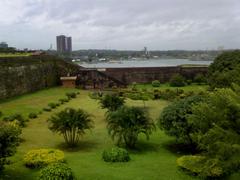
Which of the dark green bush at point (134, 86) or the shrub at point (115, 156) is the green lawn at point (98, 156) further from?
the dark green bush at point (134, 86)

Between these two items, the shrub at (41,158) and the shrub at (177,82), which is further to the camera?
the shrub at (177,82)

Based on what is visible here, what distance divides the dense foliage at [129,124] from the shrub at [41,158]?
2519 mm

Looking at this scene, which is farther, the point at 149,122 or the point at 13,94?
the point at 13,94

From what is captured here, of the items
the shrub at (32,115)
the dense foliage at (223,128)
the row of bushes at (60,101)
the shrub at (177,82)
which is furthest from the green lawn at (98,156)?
the shrub at (177,82)

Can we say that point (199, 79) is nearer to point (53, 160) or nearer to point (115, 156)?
point (115, 156)

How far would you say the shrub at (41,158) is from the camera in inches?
441

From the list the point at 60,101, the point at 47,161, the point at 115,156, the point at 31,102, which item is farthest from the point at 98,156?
the point at 60,101

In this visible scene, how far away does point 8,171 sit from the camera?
10812mm

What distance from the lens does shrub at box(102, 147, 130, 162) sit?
1195 cm

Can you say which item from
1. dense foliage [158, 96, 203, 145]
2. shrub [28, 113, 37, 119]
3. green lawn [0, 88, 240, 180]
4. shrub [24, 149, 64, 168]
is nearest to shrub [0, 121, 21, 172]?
green lawn [0, 88, 240, 180]

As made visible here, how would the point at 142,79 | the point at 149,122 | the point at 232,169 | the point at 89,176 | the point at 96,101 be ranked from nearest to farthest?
1. the point at 232,169
2. the point at 89,176
3. the point at 149,122
4. the point at 96,101
5. the point at 142,79

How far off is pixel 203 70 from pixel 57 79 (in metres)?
12.5

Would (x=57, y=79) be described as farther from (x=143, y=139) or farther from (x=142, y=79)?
(x=143, y=139)

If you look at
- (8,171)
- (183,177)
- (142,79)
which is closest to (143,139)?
(183,177)
